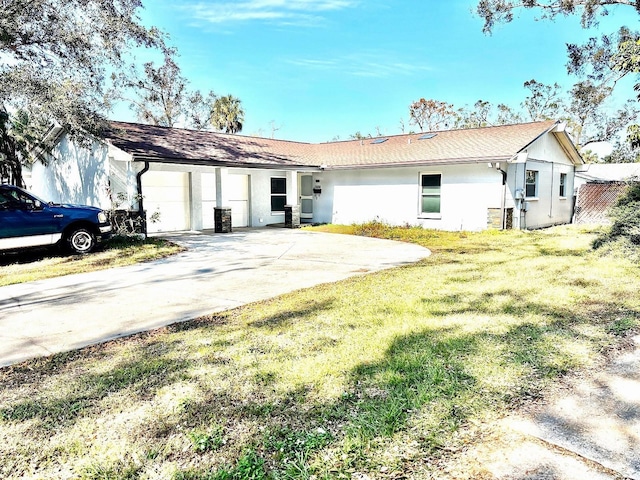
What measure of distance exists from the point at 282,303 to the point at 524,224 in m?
11.9

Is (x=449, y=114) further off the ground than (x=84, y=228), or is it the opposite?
(x=449, y=114)

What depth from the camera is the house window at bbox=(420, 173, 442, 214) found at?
15.9 m

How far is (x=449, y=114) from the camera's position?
41.4 metres

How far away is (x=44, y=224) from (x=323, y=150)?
13124 mm

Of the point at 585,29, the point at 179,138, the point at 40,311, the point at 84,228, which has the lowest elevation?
the point at 40,311

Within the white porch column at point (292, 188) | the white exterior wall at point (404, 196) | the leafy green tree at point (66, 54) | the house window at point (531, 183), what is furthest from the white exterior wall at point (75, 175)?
the house window at point (531, 183)

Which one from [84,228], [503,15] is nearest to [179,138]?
[84,228]

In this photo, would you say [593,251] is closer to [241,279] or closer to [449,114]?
[241,279]

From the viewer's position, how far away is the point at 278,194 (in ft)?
59.7

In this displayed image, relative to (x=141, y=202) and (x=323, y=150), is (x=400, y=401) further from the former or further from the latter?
(x=323, y=150)

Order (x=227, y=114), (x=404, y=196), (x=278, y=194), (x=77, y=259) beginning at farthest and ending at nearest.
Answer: (x=227, y=114)
(x=278, y=194)
(x=404, y=196)
(x=77, y=259)

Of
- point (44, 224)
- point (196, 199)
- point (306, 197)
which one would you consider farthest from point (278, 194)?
point (44, 224)

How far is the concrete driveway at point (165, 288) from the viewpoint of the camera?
4828 millimetres

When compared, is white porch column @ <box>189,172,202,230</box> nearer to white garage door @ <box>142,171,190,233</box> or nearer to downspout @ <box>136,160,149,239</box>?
white garage door @ <box>142,171,190,233</box>
